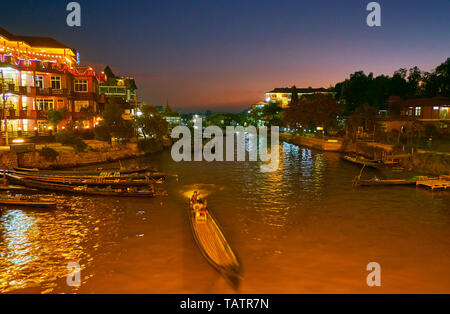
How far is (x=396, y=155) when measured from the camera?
152 feet

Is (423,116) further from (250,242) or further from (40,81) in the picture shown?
(40,81)

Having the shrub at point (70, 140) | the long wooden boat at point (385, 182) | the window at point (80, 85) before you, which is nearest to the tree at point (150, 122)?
the window at point (80, 85)

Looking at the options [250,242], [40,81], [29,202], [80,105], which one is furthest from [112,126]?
[250,242]

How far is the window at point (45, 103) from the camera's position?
166 ft

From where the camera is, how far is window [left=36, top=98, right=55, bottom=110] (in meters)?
50.5

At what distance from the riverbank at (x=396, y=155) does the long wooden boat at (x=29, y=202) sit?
4107 cm

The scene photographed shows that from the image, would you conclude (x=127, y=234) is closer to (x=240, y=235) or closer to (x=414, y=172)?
(x=240, y=235)

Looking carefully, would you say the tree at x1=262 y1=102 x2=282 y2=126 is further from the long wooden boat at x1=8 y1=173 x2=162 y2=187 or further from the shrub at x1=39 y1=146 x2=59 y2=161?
the long wooden boat at x1=8 y1=173 x2=162 y2=187

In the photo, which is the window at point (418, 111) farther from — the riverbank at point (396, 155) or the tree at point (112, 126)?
the tree at point (112, 126)

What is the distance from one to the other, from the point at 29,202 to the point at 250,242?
1776 centimetres

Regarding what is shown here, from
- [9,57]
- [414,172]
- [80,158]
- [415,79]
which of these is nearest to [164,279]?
[80,158]

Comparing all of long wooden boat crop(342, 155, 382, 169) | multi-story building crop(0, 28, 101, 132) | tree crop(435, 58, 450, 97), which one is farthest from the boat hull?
tree crop(435, 58, 450, 97)

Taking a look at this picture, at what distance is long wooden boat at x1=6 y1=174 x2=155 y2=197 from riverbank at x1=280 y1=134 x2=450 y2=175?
110 feet
